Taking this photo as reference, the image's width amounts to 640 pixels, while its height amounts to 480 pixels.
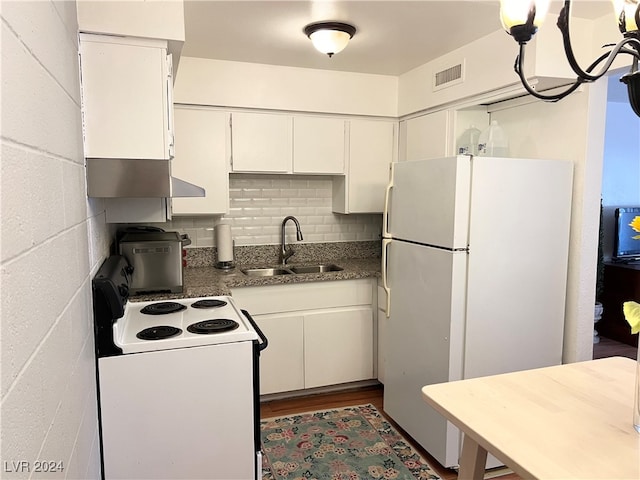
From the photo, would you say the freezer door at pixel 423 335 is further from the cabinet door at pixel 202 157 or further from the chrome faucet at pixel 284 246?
the cabinet door at pixel 202 157

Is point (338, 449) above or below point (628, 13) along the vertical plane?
below

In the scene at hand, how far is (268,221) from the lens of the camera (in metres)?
3.65

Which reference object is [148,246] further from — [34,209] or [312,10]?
[34,209]

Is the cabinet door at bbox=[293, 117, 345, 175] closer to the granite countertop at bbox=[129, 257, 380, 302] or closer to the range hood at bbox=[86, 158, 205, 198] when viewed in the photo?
the granite countertop at bbox=[129, 257, 380, 302]

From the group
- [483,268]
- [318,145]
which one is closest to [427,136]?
[318,145]

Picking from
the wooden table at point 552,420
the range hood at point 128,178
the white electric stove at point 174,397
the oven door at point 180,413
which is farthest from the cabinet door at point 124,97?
the wooden table at point 552,420

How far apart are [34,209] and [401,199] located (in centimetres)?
208

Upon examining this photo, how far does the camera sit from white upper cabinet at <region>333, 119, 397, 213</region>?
3477 mm

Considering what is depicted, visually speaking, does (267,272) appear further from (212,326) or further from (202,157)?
(212,326)

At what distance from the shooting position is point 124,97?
1.73m

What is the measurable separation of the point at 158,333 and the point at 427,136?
2177 mm

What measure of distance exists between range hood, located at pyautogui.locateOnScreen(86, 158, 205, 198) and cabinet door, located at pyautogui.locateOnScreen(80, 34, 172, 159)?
0.12ft

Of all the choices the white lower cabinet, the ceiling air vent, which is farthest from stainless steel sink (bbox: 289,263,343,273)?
the ceiling air vent

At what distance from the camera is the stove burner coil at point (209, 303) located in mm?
2355
